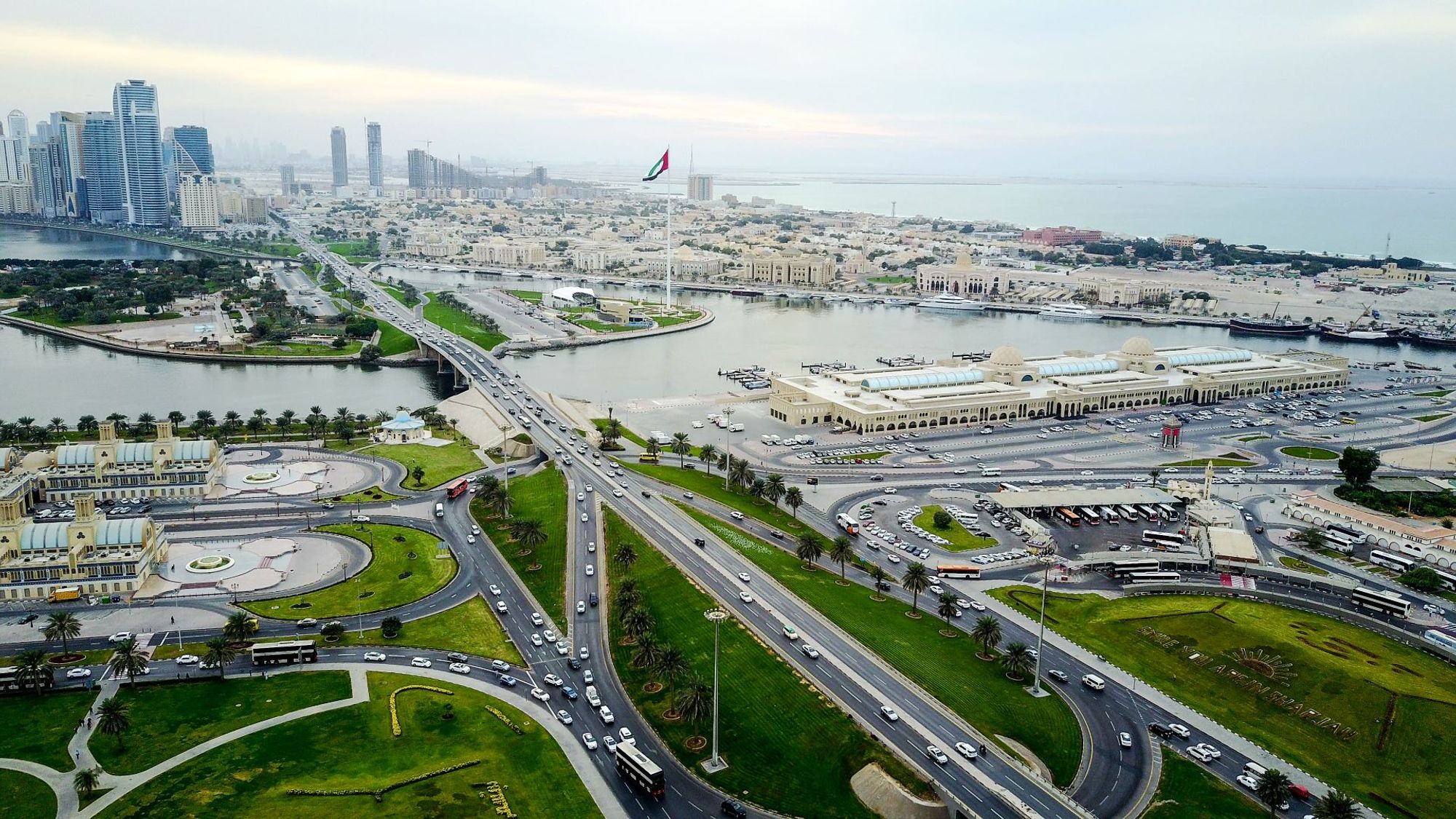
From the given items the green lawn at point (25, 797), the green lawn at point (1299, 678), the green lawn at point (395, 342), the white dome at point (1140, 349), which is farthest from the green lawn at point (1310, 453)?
the green lawn at point (395, 342)

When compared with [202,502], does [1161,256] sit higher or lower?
higher

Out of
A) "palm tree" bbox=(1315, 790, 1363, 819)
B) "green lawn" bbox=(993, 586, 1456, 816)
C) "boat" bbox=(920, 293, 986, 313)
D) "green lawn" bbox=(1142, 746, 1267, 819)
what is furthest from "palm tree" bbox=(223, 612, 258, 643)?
"boat" bbox=(920, 293, 986, 313)

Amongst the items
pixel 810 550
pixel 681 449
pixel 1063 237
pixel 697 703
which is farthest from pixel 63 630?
pixel 1063 237

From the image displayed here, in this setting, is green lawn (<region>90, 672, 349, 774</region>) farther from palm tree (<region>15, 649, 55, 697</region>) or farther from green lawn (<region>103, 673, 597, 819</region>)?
palm tree (<region>15, 649, 55, 697</region>)

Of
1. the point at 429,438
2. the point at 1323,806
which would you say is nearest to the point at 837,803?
the point at 1323,806

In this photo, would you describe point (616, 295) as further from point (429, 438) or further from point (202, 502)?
point (202, 502)
